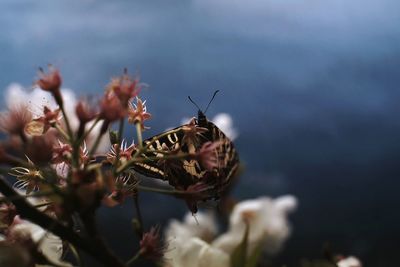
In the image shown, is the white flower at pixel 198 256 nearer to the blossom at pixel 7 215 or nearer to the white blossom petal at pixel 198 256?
the white blossom petal at pixel 198 256

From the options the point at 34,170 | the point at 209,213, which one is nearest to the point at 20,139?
the point at 34,170

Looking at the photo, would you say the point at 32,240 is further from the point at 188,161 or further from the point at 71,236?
the point at 188,161

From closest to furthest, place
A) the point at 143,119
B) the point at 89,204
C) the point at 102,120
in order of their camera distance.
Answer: the point at 89,204, the point at 102,120, the point at 143,119

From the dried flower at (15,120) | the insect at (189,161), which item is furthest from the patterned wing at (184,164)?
the dried flower at (15,120)

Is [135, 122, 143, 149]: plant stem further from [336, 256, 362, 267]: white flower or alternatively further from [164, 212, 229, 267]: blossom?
[336, 256, 362, 267]: white flower

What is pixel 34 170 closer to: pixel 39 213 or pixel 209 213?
pixel 39 213

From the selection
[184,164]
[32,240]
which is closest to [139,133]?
[184,164]
